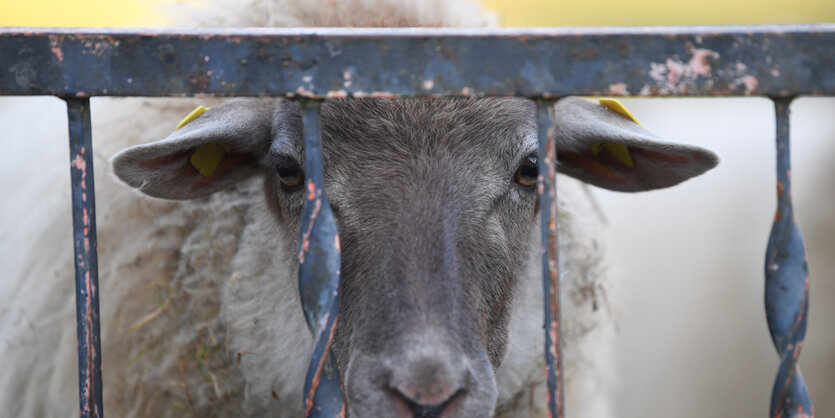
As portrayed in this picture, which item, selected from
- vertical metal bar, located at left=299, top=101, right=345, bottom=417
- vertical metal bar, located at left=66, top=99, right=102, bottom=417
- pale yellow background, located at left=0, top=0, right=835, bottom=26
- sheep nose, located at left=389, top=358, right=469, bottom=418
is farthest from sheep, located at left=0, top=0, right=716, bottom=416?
pale yellow background, located at left=0, top=0, right=835, bottom=26

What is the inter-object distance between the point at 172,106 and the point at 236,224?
18.6 inches

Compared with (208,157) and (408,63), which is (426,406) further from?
(208,157)

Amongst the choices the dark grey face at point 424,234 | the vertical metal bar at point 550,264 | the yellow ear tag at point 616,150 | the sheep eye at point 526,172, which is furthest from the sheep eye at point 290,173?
the vertical metal bar at point 550,264

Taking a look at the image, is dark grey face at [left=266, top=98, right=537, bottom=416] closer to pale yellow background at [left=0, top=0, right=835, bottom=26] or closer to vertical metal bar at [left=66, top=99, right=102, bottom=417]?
vertical metal bar at [left=66, top=99, right=102, bottom=417]

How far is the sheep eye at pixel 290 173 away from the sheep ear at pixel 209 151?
0.08 m

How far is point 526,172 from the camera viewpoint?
77.6 inches

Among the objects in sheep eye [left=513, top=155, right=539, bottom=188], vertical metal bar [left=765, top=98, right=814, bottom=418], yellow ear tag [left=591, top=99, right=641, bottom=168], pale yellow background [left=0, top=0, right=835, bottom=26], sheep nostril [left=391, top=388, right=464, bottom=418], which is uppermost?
pale yellow background [left=0, top=0, right=835, bottom=26]

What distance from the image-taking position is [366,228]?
1721mm

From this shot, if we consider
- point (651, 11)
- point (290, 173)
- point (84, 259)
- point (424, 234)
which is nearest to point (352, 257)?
point (424, 234)

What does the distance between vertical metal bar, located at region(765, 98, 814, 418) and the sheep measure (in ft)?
1.83

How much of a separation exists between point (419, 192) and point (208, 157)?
0.68 metres

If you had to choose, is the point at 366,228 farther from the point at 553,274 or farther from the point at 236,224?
the point at 236,224

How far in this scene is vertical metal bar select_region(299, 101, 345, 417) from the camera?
3.59ft

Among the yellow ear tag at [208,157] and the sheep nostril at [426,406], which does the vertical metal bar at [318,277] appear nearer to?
the sheep nostril at [426,406]
